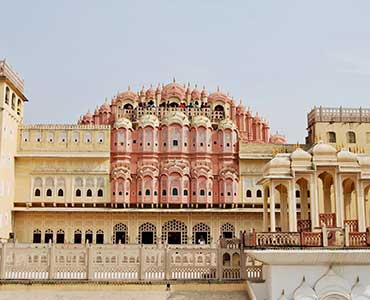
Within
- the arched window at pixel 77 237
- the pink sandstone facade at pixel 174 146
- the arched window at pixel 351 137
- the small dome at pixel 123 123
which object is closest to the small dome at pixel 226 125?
the pink sandstone facade at pixel 174 146

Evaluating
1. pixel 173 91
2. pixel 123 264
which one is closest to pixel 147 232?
pixel 173 91

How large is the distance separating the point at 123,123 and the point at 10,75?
8.70m

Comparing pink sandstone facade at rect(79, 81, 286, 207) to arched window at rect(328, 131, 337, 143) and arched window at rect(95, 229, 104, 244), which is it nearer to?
arched window at rect(95, 229, 104, 244)

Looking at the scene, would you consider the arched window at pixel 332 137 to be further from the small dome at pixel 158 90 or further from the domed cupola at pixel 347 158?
the domed cupola at pixel 347 158

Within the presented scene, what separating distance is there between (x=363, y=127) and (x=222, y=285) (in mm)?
27285

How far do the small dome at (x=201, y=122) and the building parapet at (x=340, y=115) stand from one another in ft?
26.0

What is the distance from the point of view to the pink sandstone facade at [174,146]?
123 ft

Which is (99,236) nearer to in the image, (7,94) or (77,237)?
(77,237)

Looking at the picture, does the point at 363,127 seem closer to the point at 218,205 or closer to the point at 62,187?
the point at 218,205

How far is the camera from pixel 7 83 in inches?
1401

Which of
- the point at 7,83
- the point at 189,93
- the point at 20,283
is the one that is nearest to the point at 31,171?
the point at 7,83

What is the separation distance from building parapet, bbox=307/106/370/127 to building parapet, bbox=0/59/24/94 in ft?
72.0

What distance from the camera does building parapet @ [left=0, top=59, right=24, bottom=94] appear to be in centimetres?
3494

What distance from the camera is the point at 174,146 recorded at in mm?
39406
